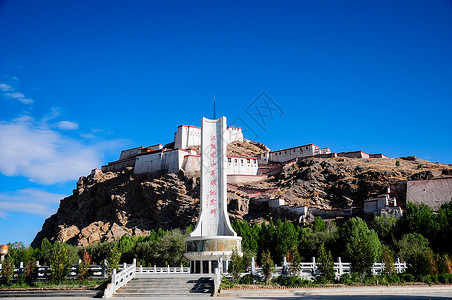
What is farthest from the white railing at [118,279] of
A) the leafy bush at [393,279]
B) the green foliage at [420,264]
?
the green foliage at [420,264]

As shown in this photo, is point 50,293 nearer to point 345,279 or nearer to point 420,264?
point 345,279

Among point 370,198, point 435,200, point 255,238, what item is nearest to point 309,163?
point 370,198

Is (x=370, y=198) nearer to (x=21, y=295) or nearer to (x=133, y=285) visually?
(x=133, y=285)

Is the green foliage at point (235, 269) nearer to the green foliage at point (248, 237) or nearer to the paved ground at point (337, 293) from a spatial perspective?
the paved ground at point (337, 293)

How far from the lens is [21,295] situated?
19.4 m

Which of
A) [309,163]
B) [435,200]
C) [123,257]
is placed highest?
[309,163]

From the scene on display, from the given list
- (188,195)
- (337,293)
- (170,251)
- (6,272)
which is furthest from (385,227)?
(6,272)

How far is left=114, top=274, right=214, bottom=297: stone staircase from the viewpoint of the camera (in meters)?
18.7

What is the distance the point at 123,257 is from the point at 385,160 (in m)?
45.6

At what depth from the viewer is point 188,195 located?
209 ft

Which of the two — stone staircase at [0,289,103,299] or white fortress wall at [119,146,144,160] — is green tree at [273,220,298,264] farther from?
white fortress wall at [119,146,144,160]

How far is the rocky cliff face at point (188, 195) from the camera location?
195ft

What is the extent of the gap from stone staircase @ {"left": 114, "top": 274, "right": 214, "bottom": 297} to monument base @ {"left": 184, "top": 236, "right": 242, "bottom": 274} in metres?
4.85

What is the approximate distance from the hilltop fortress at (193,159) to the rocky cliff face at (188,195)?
229cm
